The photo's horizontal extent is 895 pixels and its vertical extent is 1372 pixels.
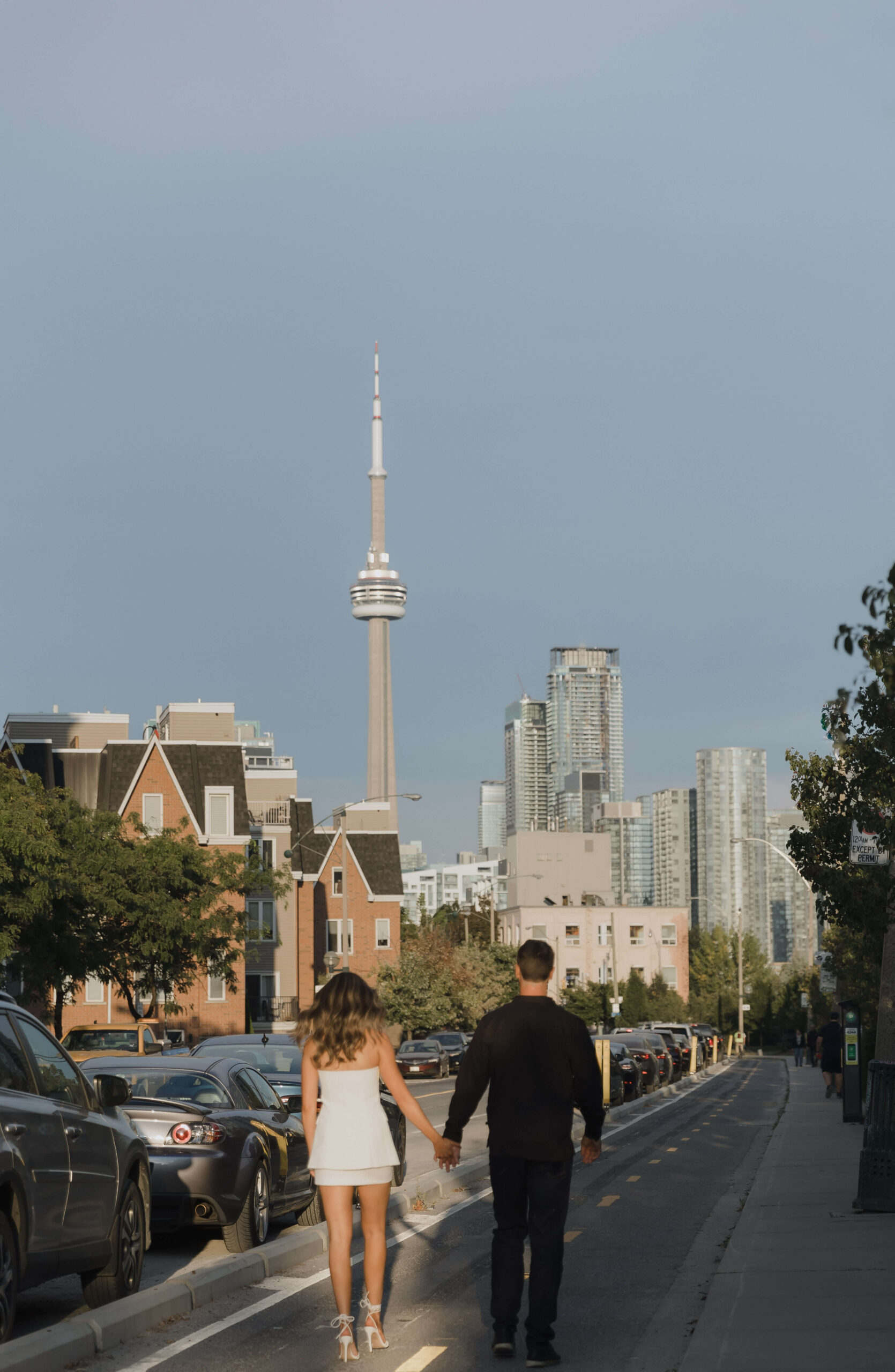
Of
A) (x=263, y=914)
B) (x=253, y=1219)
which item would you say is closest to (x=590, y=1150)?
(x=253, y=1219)

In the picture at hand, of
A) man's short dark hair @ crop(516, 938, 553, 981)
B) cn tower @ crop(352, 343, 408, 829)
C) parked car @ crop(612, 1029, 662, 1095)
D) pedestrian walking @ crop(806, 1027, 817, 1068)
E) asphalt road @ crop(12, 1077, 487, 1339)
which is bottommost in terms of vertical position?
pedestrian walking @ crop(806, 1027, 817, 1068)

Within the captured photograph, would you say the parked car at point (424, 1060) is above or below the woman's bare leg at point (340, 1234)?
below

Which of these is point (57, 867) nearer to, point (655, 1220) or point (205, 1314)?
point (655, 1220)

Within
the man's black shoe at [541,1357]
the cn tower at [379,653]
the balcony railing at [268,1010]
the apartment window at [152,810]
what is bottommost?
the balcony railing at [268,1010]

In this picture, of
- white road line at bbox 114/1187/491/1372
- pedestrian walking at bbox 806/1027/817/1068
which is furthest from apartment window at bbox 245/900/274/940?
white road line at bbox 114/1187/491/1372

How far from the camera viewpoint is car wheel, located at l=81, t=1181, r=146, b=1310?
984 centimetres

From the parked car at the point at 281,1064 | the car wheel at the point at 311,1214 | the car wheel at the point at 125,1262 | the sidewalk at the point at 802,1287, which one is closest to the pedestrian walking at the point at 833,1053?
the parked car at the point at 281,1064

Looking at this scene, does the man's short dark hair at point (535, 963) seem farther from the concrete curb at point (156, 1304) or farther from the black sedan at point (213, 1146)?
the black sedan at point (213, 1146)

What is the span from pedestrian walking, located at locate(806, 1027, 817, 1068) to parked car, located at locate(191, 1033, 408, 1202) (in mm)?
47019

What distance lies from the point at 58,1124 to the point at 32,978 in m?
29.7

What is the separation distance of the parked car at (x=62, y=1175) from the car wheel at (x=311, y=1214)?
4.15 metres

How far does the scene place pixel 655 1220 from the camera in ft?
50.0

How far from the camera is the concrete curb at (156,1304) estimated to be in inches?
310

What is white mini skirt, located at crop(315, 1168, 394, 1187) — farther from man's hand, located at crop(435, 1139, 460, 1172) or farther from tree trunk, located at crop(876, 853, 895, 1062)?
tree trunk, located at crop(876, 853, 895, 1062)
